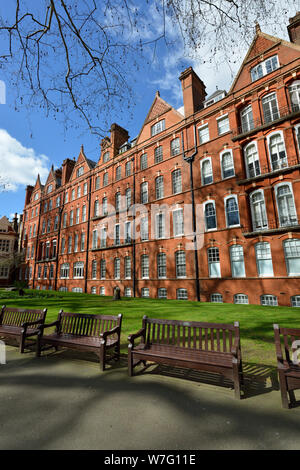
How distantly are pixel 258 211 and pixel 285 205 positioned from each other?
5.34 ft

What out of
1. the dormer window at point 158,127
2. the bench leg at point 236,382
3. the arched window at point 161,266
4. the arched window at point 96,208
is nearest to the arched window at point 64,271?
the arched window at point 96,208

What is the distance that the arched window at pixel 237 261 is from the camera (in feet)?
49.9

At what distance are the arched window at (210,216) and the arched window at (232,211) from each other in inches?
38.7

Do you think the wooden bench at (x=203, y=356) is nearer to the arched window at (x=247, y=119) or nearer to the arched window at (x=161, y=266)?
the arched window at (x=161, y=266)

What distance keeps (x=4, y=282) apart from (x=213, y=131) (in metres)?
41.0

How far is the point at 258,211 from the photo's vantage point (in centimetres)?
1526

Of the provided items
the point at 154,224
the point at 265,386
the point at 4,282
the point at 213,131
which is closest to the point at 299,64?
the point at 213,131

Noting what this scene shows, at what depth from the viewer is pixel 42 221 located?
1489 inches

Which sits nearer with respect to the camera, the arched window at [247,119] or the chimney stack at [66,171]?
the arched window at [247,119]

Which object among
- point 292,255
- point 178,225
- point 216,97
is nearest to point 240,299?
point 292,255

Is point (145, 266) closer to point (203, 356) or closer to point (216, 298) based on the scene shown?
point (216, 298)

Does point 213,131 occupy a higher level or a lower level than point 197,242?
higher

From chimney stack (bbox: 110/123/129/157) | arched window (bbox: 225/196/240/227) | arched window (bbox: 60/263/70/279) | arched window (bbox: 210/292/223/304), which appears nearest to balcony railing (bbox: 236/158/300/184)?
arched window (bbox: 225/196/240/227)

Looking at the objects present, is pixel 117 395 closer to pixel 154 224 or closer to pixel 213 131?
pixel 154 224
